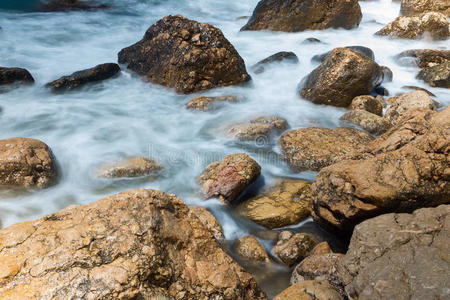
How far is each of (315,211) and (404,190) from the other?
106cm

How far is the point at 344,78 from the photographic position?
6918 mm

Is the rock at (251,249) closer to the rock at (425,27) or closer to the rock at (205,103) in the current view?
the rock at (205,103)

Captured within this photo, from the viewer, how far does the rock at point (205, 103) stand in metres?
7.08

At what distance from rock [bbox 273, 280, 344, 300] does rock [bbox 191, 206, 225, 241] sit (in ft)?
4.45

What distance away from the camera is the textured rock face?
2.11 m

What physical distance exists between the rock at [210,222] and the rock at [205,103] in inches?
127

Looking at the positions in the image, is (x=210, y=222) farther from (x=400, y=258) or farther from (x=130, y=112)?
(x=130, y=112)

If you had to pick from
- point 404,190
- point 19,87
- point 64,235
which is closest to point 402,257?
point 404,190

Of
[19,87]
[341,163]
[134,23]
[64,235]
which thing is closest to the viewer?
[64,235]

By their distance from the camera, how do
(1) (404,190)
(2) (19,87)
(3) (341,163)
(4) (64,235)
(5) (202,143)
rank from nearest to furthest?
1. (4) (64,235)
2. (1) (404,190)
3. (3) (341,163)
4. (5) (202,143)
5. (2) (19,87)

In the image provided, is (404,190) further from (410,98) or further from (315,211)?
(410,98)

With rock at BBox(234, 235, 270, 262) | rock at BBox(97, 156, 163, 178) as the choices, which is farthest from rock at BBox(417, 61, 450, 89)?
rock at BBox(97, 156, 163, 178)

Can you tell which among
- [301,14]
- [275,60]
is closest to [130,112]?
[275,60]

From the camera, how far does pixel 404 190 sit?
3256 mm
